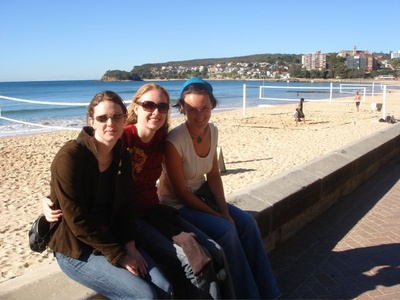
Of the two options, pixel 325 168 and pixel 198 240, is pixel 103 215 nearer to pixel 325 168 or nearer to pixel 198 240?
pixel 198 240

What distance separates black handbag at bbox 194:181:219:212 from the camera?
102 inches

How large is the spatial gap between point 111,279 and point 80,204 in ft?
1.18

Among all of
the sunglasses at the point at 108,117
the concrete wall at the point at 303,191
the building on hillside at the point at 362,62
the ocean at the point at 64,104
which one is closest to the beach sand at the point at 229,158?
the ocean at the point at 64,104

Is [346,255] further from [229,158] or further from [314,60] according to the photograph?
[314,60]

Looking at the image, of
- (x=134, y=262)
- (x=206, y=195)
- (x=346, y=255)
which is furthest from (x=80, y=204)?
(x=346, y=255)

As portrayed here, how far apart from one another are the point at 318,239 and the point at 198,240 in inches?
67.1

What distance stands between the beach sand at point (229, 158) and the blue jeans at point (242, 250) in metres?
2.20

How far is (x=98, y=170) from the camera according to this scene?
1.96 meters

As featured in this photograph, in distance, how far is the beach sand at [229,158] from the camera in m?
4.48

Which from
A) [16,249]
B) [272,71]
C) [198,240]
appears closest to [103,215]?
[198,240]

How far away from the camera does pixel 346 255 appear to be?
315 cm

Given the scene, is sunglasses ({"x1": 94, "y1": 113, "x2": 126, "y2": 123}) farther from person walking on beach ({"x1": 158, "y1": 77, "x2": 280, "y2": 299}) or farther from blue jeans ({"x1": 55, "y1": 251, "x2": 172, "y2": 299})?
blue jeans ({"x1": 55, "y1": 251, "x2": 172, "y2": 299})

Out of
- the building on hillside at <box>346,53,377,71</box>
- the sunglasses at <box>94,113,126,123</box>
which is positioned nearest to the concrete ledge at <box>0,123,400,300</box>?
the sunglasses at <box>94,113,126,123</box>

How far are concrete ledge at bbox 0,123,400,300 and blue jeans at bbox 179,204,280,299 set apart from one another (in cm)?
45
